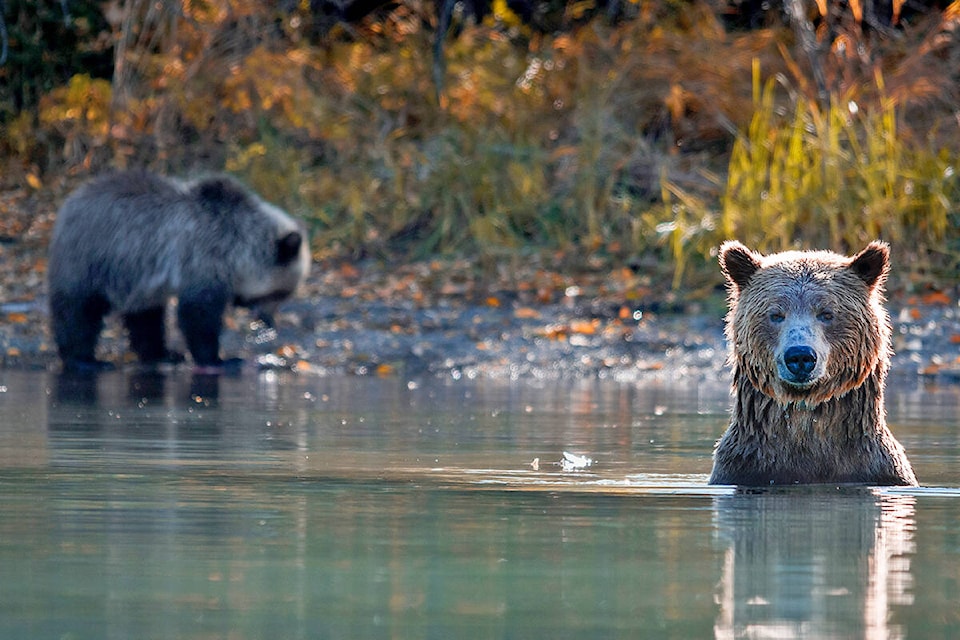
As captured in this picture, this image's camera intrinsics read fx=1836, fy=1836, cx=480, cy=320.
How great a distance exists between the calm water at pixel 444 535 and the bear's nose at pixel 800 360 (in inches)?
17.2

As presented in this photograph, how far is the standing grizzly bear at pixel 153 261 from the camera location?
559 inches

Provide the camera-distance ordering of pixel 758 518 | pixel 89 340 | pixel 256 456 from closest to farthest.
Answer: pixel 758 518 → pixel 256 456 → pixel 89 340

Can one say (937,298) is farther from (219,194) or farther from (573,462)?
(573,462)

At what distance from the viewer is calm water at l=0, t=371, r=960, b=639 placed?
4.01m

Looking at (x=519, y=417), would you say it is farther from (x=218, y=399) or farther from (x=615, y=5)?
(x=615, y=5)

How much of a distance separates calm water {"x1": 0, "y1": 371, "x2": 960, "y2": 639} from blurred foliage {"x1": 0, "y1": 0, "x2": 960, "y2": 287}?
576cm

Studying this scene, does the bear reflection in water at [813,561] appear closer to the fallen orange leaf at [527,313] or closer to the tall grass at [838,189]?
the fallen orange leaf at [527,313]

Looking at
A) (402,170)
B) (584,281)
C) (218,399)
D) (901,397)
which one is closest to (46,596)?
(218,399)

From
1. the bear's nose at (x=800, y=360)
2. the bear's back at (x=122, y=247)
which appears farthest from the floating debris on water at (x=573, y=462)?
the bear's back at (x=122, y=247)

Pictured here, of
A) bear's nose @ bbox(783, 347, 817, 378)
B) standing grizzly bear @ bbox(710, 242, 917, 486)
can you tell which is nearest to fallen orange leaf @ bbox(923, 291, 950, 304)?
standing grizzly bear @ bbox(710, 242, 917, 486)

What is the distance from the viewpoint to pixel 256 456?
7.76 meters

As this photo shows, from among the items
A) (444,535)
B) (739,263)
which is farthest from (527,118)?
(444,535)

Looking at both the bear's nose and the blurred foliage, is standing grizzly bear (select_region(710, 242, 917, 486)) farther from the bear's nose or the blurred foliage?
the blurred foliage

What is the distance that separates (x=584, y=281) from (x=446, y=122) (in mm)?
3231
